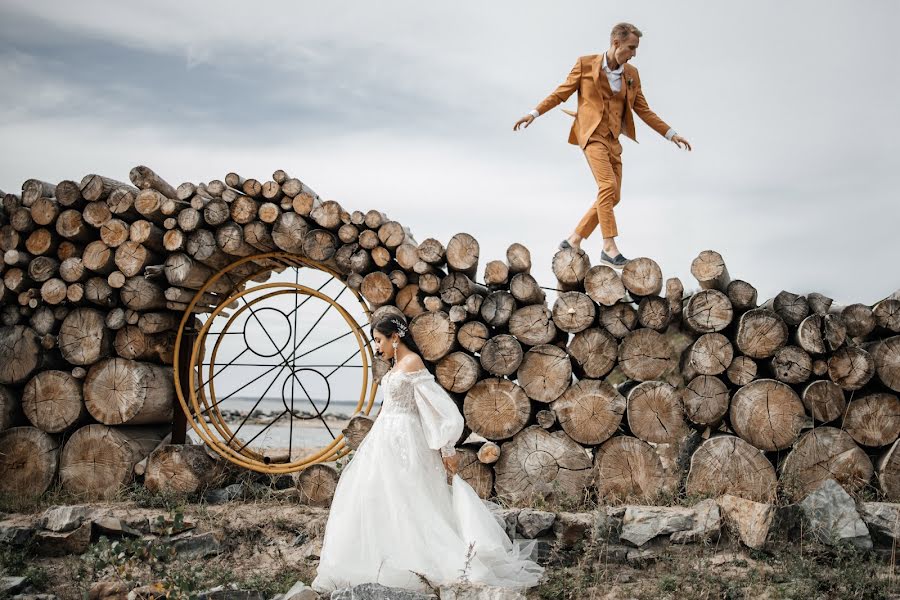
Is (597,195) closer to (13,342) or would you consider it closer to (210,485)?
(210,485)

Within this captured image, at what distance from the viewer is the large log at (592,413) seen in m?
6.07

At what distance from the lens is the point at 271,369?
283 inches

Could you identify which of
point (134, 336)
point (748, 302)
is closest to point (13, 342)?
point (134, 336)

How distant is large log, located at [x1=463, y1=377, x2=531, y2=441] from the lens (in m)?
6.14

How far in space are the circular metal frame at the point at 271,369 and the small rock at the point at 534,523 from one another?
5.43 feet

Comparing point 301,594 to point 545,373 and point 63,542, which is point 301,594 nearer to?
point 63,542

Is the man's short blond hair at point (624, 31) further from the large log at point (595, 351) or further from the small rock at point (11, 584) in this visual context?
the small rock at point (11, 584)

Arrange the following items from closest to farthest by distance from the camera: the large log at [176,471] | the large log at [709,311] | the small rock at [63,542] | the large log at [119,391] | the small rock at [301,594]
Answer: the small rock at [301,594] < the small rock at [63,542] < the large log at [709,311] < the large log at [176,471] < the large log at [119,391]

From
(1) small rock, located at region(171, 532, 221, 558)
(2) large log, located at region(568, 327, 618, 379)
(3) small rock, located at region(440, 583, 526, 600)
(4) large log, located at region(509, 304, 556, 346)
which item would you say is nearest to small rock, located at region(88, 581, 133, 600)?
(1) small rock, located at region(171, 532, 221, 558)

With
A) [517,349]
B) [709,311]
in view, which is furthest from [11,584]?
[709,311]

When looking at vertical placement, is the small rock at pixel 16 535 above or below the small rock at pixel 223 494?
below

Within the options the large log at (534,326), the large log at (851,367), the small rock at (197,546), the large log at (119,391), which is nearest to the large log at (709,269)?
the large log at (851,367)

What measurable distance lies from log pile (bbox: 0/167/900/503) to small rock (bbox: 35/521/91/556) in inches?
35.8

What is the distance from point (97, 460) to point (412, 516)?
3562 millimetres
